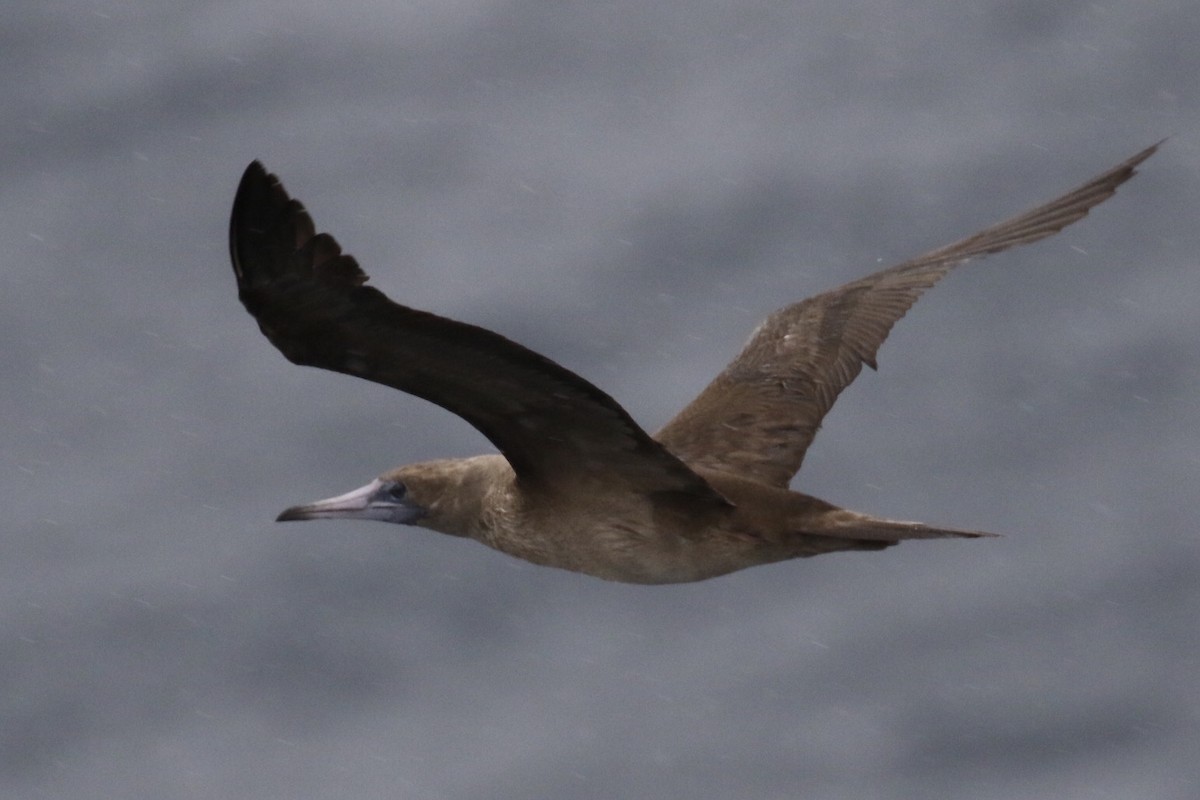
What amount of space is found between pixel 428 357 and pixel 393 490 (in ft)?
5.92

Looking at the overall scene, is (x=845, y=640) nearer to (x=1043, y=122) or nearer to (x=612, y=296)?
(x=612, y=296)

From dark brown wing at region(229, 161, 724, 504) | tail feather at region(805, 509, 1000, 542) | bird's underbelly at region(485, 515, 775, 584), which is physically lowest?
bird's underbelly at region(485, 515, 775, 584)

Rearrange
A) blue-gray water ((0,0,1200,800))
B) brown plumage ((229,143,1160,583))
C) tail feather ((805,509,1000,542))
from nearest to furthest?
brown plumage ((229,143,1160,583)) → tail feather ((805,509,1000,542)) → blue-gray water ((0,0,1200,800))

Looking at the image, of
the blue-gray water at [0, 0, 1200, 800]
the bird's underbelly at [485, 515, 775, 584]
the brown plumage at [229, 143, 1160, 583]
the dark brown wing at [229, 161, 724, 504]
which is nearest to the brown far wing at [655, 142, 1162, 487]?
the brown plumage at [229, 143, 1160, 583]

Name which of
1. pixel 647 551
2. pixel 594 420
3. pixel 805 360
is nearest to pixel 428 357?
pixel 594 420

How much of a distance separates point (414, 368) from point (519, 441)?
36.9 inches

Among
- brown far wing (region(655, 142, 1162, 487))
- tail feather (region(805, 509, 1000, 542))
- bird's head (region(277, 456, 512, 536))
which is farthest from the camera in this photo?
brown far wing (region(655, 142, 1162, 487))

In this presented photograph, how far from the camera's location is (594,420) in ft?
30.7

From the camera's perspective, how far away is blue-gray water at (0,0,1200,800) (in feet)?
104

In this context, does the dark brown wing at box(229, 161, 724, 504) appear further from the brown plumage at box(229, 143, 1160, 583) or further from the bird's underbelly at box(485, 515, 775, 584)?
the bird's underbelly at box(485, 515, 775, 584)

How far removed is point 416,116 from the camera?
37344 mm

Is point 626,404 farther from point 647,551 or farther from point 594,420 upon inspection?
point 594,420

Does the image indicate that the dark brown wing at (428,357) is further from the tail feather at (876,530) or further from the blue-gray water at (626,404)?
the blue-gray water at (626,404)

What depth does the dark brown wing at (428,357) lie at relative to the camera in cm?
816
